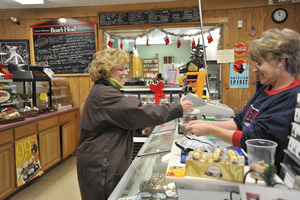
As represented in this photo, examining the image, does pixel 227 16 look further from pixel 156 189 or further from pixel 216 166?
pixel 216 166

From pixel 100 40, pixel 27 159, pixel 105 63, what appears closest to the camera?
pixel 105 63

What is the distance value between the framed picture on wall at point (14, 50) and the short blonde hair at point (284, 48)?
15.6ft

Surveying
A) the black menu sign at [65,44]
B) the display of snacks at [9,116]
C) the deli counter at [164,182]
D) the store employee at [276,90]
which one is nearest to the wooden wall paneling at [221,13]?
the black menu sign at [65,44]

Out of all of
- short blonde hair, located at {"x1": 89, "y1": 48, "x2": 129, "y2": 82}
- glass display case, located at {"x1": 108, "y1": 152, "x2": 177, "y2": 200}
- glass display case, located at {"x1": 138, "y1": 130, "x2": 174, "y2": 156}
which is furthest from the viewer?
glass display case, located at {"x1": 138, "y1": 130, "x2": 174, "y2": 156}

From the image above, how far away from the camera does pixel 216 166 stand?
0.84m

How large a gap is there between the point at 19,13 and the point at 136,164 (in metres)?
4.53

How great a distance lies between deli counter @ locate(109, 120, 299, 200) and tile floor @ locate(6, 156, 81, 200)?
1.73 m

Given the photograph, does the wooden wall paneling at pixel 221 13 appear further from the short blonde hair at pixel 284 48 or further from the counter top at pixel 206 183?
the counter top at pixel 206 183

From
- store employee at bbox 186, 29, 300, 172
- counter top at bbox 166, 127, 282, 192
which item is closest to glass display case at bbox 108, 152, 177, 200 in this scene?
counter top at bbox 166, 127, 282, 192

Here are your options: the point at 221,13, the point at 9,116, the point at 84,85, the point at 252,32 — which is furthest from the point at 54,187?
the point at 252,32

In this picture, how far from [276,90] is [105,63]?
3.89 feet

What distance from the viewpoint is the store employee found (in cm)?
103

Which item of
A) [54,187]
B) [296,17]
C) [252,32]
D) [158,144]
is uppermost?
[296,17]

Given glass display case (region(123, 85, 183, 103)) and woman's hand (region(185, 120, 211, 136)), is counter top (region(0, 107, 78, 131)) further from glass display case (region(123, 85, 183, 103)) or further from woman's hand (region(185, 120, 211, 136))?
woman's hand (region(185, 120, 211, 136))
